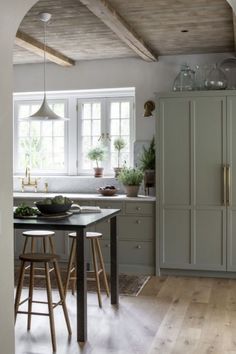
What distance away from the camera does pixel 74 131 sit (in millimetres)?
6875

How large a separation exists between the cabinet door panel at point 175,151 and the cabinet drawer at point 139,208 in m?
0.18

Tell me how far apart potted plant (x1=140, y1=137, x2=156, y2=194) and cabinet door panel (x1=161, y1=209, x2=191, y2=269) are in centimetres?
52

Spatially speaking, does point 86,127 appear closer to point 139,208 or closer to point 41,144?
point 41,144

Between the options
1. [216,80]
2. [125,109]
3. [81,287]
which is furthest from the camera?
[125,109]

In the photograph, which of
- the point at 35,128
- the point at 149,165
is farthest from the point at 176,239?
the point at 35,128

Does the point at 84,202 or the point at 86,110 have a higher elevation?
the point at 86,110

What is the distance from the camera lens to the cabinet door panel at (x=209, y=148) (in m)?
5.51

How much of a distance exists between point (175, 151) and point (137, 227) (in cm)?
101

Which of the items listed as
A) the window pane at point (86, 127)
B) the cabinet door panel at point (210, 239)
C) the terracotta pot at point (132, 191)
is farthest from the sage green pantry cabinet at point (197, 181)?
the window pane at point (86, 127)

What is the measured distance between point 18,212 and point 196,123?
2.45m

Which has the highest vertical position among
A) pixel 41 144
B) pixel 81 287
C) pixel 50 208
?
pixel 41 144

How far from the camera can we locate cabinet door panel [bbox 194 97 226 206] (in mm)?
5512

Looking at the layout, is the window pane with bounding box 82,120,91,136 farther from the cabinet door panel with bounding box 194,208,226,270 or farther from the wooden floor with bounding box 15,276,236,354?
the wooden floor with bounding box 15,276,236,354

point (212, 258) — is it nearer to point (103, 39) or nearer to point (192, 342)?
point (192, 342)
